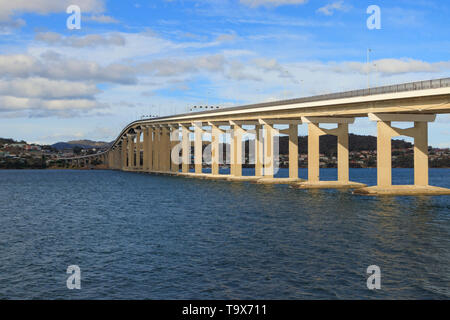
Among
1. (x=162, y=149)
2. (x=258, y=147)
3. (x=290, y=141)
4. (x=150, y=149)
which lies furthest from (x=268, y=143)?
(x=150, y=149)

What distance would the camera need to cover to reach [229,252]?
2748 cm

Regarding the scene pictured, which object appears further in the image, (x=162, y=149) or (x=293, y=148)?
(x=162, y=149)

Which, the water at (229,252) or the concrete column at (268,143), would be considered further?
the concrete column at (268,143)

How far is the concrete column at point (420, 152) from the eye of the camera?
64750 mm

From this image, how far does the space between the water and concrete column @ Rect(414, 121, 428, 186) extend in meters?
17.4

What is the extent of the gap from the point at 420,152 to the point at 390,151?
15.7ft

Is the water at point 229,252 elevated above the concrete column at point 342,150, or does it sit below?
below

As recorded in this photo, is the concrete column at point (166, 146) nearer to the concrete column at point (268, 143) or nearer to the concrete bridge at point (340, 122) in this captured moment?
the concrete bridge at point (340, 122)

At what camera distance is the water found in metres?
20.2

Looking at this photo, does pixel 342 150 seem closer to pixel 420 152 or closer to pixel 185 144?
pixel 420 152

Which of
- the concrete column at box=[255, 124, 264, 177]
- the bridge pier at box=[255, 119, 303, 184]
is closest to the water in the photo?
the bridge pier at box=[255, 119, 303, 184]

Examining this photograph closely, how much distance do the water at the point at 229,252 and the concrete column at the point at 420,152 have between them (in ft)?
57.2

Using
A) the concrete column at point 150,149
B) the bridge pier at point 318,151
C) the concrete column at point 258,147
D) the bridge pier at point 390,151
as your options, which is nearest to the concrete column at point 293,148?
the concrete column at point 258,147
